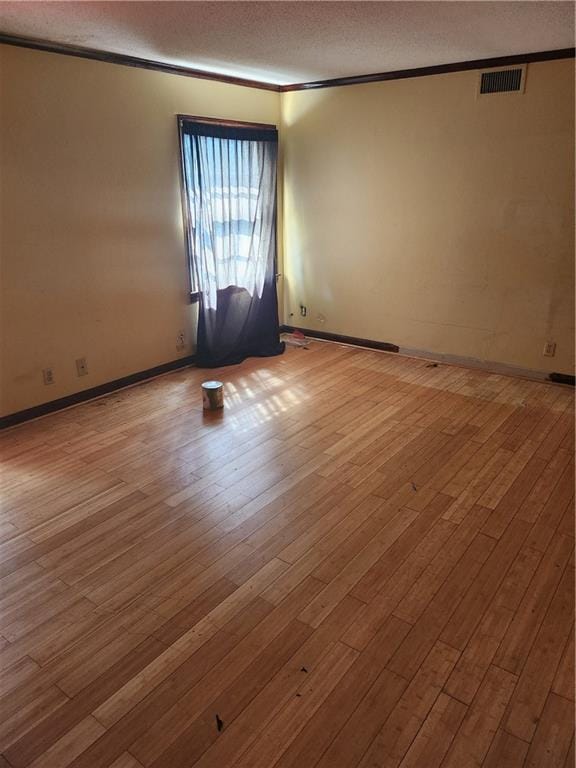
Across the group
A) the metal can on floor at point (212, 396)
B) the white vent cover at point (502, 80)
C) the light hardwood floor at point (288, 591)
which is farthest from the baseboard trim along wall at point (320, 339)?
the white vent cover at point (502, 80)

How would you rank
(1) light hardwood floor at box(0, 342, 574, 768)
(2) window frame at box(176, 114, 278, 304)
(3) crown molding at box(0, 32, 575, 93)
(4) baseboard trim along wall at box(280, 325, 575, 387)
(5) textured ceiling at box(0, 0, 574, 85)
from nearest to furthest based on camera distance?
(1) light hardwood floor at box(0, 342, 574, 768), (5) textured ceiling at box(0, 0, 574, 85), (3) crown molding at box(0, 32, 575, 93), (2) window frame at box(176, 114, 278, 304), (4) baseboard trim along wall at box(280, 325, 575, 387)

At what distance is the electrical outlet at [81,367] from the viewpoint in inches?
154

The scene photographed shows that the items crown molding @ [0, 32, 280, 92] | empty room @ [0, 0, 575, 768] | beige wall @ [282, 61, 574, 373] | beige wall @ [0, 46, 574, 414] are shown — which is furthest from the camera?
beige wall @ [282, 61, 574, 373]

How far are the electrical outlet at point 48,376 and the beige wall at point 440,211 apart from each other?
2.76 metres

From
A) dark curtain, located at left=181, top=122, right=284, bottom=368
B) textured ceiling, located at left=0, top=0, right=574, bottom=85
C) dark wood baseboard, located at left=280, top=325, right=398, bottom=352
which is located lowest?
dark wood baseboard, located at left=280, top=325, right=398, bottom=352

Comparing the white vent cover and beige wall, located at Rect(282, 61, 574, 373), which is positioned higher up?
the white vent cover

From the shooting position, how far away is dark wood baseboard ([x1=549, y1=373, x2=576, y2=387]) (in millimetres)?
4234

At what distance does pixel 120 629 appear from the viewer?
198 centimetres

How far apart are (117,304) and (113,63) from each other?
A: 5.46 ft

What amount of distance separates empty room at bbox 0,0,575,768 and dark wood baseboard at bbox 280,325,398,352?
3cm

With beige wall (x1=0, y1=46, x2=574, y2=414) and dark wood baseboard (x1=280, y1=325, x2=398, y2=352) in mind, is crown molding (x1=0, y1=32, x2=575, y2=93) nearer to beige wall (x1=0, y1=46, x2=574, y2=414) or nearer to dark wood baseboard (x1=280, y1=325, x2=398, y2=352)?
beige wall (x1=0, y1=46, x2=574, y2=414)

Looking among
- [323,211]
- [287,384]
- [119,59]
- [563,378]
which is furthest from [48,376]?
[563,378]

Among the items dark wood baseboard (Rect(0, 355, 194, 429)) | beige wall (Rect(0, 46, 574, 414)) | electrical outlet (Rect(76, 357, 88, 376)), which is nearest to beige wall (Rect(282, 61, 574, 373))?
beige wall (Rect(0, 46, 574, 414))

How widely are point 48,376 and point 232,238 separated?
79.1 inches
